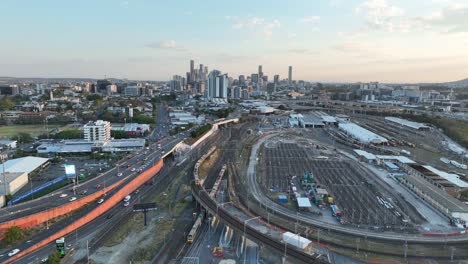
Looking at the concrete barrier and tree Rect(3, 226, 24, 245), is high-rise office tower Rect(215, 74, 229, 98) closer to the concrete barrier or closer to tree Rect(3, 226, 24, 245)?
the concrete barrier

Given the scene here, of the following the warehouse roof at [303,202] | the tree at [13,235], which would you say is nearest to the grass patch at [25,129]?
the tree at [13,235]

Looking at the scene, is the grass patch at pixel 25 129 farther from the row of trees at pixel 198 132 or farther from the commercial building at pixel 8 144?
the row of trees at pixel 198 132

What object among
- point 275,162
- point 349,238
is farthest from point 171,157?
point 349,238

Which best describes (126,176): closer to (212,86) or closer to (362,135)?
(362,135)

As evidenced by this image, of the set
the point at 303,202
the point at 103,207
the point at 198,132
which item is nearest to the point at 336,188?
the point at 303,202

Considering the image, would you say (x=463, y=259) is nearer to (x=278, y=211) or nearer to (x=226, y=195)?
(x=278, y=211)

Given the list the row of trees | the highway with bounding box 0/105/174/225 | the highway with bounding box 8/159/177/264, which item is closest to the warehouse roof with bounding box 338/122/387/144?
the row of trees
